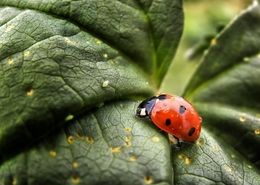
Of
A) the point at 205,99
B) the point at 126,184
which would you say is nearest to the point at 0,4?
the point at 126,184

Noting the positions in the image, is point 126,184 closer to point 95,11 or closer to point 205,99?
point 95,11

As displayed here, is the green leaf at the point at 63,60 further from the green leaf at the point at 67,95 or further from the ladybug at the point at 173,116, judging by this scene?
the ladybug at the point at 173,116

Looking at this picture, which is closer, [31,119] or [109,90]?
[31,119]

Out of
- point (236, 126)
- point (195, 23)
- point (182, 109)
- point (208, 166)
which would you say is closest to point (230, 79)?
point (236, 126)

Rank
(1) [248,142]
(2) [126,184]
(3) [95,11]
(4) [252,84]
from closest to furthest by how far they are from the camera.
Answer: (2) [126,184] < (3) [95,11] < (1) [248,142] < (4) [252,84]

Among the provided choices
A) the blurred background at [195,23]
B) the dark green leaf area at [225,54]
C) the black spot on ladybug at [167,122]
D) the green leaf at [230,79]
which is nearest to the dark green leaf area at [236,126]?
the green leaf at [230,79]

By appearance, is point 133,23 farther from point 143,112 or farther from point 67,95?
point 67,95
